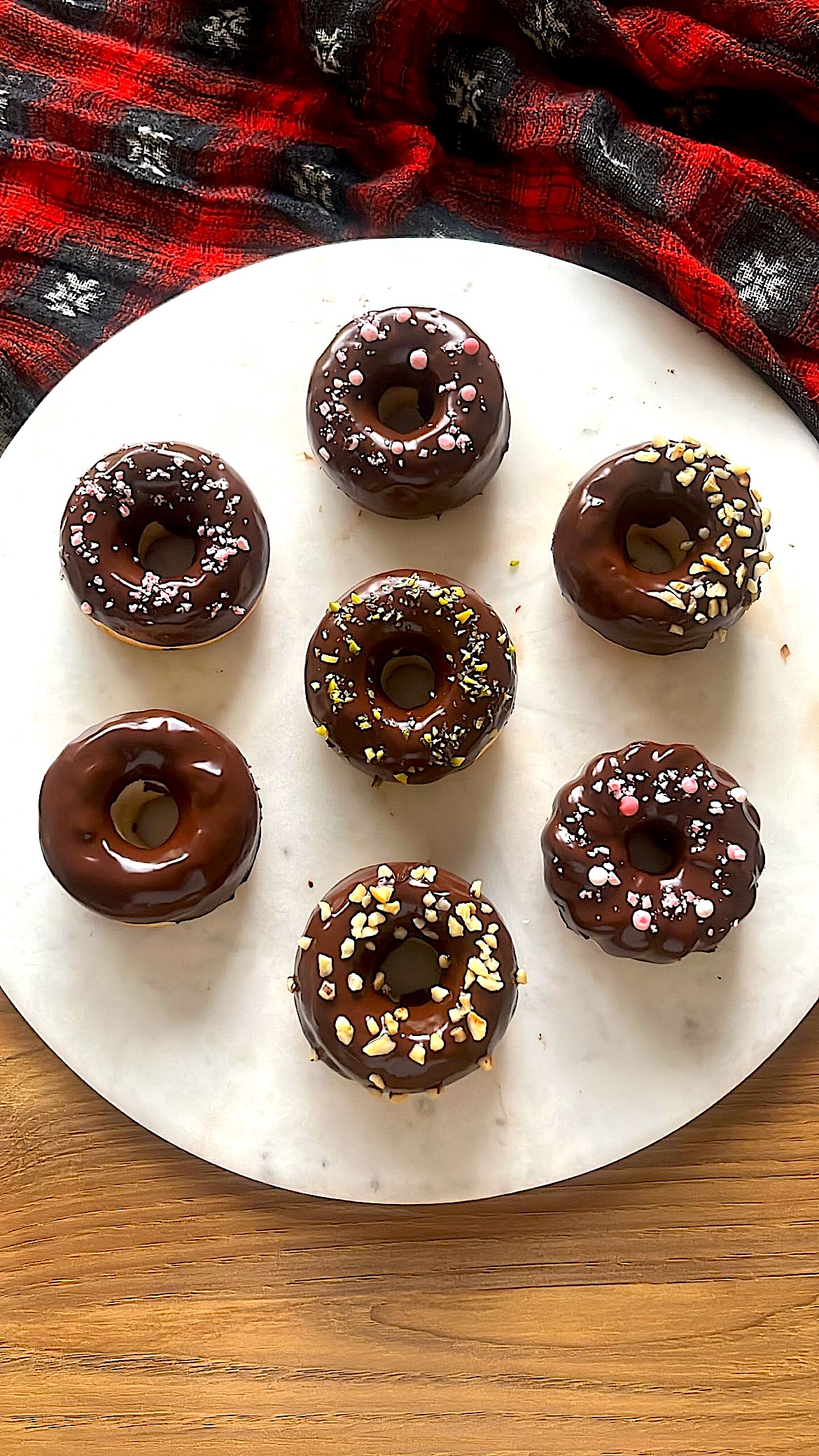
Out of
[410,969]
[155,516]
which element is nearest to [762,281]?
[155,516]

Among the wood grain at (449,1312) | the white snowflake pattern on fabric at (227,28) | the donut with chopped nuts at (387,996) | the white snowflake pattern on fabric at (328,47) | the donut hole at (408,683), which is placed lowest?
the wood grain at (449,1312)

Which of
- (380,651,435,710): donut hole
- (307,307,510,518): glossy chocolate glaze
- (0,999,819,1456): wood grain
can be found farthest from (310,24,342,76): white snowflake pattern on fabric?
(0,999,819,1456): wood grain

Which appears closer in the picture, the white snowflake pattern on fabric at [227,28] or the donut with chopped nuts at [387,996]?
the donut with chopped nuts at [387,996]

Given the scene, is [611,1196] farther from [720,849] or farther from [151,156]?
[151,156]

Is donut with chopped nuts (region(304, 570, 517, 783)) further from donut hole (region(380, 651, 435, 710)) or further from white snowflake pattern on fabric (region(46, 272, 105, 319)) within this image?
white snowflake pattern on fabric (region(46, 272, 105, 319))

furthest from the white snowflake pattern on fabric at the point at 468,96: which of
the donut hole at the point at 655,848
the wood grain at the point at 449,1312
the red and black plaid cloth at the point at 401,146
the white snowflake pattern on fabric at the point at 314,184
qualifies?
the wood grain at the point at 449,1312

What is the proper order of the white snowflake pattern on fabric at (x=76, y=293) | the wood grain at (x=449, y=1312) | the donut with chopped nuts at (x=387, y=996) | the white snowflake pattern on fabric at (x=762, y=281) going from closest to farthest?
the donut with chopped nuts at (x=387, y=996)
the wood grain at (x=449, y=1312)
the white snowflake pattern on fabric at (x=762, y=281)
the white snowflake pattern on fabric at (x=76, y=293)

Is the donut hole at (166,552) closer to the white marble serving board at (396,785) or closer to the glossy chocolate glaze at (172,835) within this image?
the white marble serving board at (396,785)

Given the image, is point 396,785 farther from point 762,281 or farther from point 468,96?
point 468,96
